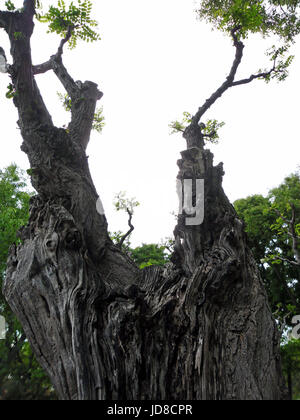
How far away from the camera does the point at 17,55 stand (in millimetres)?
5145

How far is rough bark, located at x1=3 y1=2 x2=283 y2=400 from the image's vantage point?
314 cm

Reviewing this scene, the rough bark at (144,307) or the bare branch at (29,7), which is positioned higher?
the bare branch at (29,7)

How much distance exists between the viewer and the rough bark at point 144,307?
3139mm

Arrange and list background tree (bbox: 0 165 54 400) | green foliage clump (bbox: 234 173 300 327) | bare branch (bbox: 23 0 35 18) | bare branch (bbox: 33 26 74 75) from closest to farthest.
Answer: background tree (bbox: 0 165 54 400), bare branch (bbox: 23 0 35 18), bare branch (bbox: 33 26 74 75), green foliage clump (bbox: 234 173 300 327)

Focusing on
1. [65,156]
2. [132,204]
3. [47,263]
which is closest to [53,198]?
[65,156]

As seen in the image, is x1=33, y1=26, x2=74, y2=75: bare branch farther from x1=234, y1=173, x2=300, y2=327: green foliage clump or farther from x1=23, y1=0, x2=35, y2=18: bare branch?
x1=234, y1=173, x2=300, y2=327: green foliage clump

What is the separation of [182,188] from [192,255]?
1.12m

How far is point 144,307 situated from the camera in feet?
12.2

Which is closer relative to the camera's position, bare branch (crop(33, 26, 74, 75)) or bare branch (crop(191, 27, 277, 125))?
bare branch (crop(191, 27, 277, 125))

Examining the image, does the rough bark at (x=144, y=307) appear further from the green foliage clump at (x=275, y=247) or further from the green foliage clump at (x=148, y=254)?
the green foliage clump at (x=148, y=254)

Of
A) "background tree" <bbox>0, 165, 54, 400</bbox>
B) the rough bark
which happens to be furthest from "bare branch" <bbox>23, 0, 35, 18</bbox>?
"background tree" <bbox>0, 165, 54, 400</bbox>

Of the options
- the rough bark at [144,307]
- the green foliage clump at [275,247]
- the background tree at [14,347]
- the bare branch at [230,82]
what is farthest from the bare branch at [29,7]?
the green foliage clump at [275,247]

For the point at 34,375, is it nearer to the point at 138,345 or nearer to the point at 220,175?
the point at 138,345

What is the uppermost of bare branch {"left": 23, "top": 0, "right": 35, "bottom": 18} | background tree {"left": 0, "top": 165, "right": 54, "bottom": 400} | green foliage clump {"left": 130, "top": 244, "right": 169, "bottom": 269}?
green foliage clump {"left": 130, "top": 244, "right": 169, "bottom": 269}
